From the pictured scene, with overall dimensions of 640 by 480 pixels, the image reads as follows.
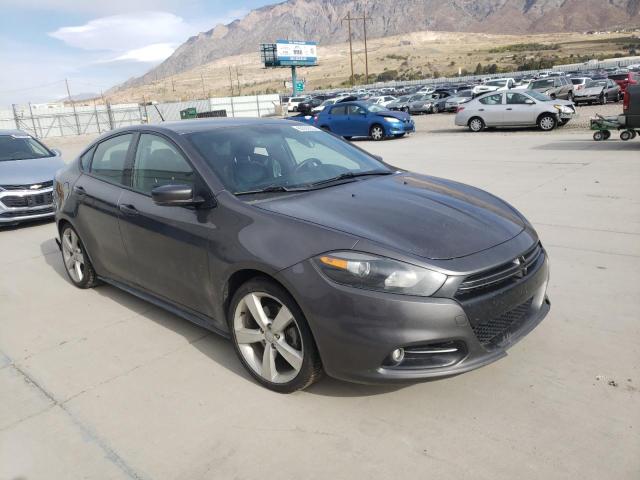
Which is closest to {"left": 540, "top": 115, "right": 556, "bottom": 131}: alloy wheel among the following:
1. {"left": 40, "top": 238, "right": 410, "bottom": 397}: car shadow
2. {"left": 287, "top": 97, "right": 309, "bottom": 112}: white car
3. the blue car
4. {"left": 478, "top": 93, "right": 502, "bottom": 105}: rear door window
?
{"left": 478, "top": 93, "right": 502, "bottom": 105}: rear door window

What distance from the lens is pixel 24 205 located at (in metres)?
8.12

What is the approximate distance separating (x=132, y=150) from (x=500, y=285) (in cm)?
298

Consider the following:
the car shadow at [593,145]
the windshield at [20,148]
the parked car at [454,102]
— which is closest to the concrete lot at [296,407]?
the windshield at [20,148]

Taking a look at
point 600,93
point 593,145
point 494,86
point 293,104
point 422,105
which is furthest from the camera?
point 293,104

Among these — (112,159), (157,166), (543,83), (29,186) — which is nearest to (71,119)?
(543,83)

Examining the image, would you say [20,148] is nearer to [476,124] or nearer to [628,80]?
[476,124]

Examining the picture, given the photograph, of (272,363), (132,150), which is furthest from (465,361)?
(132,150)

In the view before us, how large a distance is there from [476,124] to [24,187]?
15.8 metres

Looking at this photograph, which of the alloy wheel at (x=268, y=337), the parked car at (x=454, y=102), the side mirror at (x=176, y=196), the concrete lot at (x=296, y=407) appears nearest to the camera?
the concrete lot at (x=296, y=407)

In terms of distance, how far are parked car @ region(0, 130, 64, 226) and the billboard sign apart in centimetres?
6479

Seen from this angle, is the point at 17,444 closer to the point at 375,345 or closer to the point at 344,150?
the point at 375,345

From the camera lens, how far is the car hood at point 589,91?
2762 centimetres

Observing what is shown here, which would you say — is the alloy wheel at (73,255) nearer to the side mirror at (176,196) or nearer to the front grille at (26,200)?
the side mirror at (176,196)

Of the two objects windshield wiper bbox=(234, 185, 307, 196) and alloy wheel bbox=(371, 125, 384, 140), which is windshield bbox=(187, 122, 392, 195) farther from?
alloy wheel bbox=(371, 125, 384, 140)
